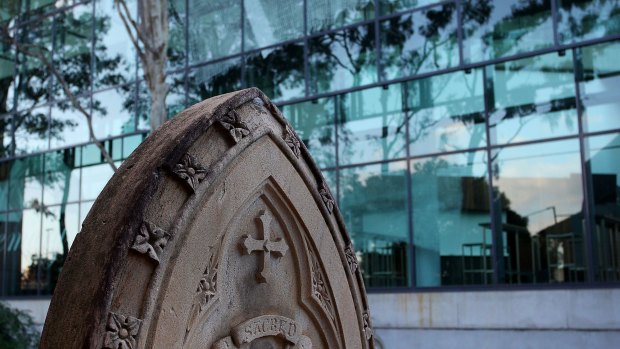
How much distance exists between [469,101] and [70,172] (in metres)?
11.9

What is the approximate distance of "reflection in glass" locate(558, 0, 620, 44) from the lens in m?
14.2

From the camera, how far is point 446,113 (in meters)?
16.0

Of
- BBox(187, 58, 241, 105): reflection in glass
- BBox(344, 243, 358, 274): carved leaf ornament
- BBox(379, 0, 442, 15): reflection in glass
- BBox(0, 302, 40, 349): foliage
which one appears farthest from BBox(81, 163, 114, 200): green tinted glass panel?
BBox(344, 243, 358, 274): carved leaf ornament

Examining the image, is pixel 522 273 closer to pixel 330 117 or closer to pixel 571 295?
pixel 571 295

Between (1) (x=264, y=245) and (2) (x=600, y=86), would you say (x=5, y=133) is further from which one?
(1) (x=264, y=245)

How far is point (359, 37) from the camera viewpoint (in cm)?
1697

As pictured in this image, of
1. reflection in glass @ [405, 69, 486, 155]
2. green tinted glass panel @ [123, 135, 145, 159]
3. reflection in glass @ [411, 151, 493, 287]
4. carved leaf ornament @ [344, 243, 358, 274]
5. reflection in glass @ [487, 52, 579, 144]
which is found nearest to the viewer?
carved leaf ornament @ [344, 243, 358, 274]

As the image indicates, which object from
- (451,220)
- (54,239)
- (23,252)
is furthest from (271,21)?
(23,252)

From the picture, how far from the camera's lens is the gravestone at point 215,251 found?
2.73 meters

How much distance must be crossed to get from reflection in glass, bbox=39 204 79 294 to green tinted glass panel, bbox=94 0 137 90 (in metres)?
3.85

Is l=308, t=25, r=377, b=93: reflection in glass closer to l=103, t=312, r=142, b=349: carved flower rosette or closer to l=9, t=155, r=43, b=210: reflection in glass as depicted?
l=9, t=155, r=43, b=210: reflection in glass

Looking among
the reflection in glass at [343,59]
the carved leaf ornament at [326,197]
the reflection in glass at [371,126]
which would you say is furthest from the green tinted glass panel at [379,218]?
the carved leaf ornament at [326,197]

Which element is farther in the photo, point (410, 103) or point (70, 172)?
point (70, 172)

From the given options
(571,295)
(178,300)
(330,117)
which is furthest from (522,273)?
(178,300)
